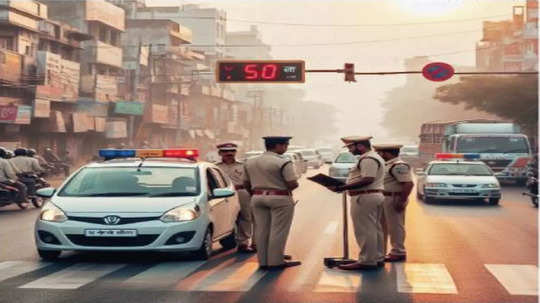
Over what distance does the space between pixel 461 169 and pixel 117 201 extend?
1671 cm

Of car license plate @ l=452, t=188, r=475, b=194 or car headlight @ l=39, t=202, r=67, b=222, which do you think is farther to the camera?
car license plate @ l=452, t=188, r=475, b=194

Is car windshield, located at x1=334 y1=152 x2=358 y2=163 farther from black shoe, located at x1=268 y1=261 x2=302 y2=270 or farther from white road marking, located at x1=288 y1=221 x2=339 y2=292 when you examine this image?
black shoe, located at x1=268 y1=261 x2=302 y2=270

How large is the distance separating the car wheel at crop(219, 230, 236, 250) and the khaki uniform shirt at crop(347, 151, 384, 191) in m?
2.75

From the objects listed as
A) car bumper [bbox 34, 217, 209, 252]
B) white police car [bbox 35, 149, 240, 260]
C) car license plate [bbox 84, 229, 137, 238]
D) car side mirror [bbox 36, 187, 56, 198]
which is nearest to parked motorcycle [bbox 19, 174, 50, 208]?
white police car [bbox 35, 149, 240, 260]

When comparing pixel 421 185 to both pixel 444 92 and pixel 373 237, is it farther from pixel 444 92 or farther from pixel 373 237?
pixel 444 92

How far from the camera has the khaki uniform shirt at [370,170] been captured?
1102 cm

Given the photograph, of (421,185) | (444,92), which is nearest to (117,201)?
(421,185)

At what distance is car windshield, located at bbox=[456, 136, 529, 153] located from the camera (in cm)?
3559

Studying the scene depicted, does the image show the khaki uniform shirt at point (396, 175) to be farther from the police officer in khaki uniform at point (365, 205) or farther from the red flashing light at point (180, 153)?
the red flashing light at point (180, 153)

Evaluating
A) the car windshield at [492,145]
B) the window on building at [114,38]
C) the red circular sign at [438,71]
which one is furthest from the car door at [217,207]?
the window on building at [114,38]

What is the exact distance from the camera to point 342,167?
35281mm

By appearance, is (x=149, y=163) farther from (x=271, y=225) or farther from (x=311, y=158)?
(x=311, y=158)

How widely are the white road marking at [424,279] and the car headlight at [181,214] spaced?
2520 mm

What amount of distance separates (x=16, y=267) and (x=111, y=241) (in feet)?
3.88
